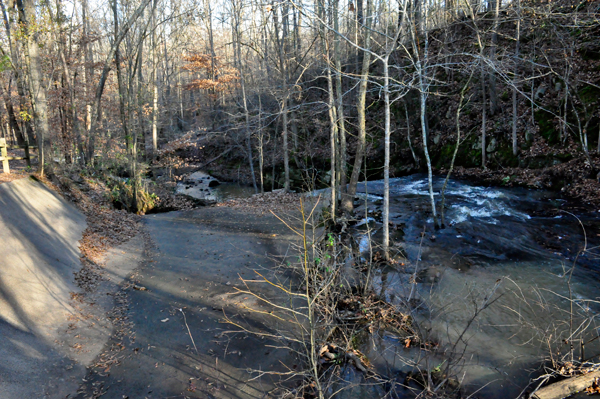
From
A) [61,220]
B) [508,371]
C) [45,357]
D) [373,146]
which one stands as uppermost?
[373,146]

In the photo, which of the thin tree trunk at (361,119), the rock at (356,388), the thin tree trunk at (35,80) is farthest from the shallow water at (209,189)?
the rock at (356,388)

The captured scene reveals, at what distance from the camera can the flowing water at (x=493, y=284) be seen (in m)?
5.70

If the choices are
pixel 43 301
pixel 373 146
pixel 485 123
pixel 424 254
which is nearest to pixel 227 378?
pixel 43 301

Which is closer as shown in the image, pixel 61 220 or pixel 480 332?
pixel 480 332

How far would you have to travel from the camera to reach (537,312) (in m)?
7.12

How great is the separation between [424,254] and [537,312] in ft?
10.9

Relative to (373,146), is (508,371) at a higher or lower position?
lower

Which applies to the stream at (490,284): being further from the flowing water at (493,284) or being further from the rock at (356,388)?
the rock at (356,388)

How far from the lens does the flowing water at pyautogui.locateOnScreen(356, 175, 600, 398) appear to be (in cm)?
570

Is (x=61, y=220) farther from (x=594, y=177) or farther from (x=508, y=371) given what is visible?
(x=594, y=177)

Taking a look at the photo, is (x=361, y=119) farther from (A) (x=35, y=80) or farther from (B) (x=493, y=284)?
(A) (x=35, y=80)

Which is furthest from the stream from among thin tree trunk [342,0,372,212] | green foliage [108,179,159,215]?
green foliage [108,179,159,215]

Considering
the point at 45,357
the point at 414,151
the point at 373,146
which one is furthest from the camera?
the point at 373,146

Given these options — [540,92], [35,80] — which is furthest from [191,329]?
[540,92]
